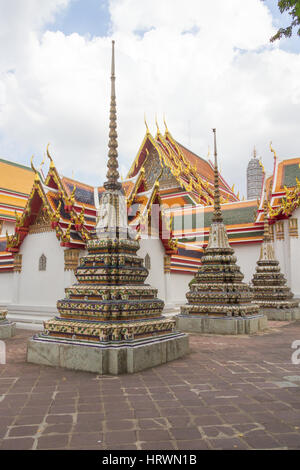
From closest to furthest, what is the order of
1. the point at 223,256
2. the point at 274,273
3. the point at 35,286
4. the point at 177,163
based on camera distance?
the point at 223,256
the point at 35,286
the point at 274,273
the point at 177,163

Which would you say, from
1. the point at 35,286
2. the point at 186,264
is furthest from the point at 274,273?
the point at 35,286

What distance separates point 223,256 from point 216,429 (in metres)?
7.55

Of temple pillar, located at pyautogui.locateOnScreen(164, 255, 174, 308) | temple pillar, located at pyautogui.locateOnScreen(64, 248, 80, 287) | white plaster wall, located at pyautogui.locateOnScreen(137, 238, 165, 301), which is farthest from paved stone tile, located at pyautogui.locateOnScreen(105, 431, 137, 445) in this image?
temple pillar, located at pyautogui.locateOnScreen(164, 255, 174, 308)

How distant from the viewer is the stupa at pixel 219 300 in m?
9.73

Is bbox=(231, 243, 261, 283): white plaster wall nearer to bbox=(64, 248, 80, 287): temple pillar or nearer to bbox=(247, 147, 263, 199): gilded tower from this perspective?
bbox=(64, 248, 80, 287): temple pillar

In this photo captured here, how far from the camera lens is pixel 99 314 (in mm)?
5766

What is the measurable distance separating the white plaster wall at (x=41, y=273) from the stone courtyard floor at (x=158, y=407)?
16.1 feet

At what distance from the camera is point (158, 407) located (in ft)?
12.6

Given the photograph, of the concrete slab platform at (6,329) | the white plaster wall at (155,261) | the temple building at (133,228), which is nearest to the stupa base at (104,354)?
the concrete slab platform at (6,329)

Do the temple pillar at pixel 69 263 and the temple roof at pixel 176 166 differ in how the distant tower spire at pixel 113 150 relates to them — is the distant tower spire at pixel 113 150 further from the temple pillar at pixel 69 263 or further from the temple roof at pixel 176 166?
the temple roof at pixel 176 166

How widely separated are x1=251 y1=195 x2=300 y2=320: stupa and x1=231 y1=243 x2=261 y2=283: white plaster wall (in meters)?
3.54
